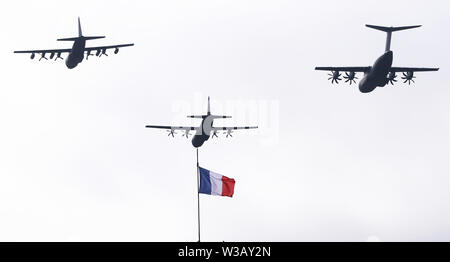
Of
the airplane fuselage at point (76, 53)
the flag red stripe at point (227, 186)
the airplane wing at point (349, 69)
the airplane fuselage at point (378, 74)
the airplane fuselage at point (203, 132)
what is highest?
the airplane fuselage at point (76, 53)

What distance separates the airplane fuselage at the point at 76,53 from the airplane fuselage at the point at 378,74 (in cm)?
3786

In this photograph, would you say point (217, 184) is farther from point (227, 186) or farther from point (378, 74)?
point (378, 74)

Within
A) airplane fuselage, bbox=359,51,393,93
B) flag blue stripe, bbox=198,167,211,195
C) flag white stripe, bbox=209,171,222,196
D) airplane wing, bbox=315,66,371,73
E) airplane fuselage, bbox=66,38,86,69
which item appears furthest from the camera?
airplane fuselage, bbox=66,38,86,69

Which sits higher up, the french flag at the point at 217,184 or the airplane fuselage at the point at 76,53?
the airplane fuselage at the point at 76,53

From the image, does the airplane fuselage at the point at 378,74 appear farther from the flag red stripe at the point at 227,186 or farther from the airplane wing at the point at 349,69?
the flag red stripe at the point at 227,186

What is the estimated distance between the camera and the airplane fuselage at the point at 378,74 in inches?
4080

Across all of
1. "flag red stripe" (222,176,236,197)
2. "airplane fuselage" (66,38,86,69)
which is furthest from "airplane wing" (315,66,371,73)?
"flag red stripe" (222,176,236,197)

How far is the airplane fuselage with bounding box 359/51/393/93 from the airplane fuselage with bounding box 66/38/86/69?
3786cm

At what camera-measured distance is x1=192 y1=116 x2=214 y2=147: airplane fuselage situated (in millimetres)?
133125

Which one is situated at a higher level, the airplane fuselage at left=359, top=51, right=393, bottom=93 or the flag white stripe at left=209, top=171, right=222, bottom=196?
the airplane fuselage at left=359, top=51, right=393, bottom=93

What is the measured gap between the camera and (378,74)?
10656cm

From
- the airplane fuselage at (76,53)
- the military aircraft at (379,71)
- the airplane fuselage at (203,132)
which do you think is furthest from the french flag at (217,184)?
the airplane fuselage at (203,132)

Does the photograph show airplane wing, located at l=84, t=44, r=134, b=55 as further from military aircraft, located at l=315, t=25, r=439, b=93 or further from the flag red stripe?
the flag red stripe
